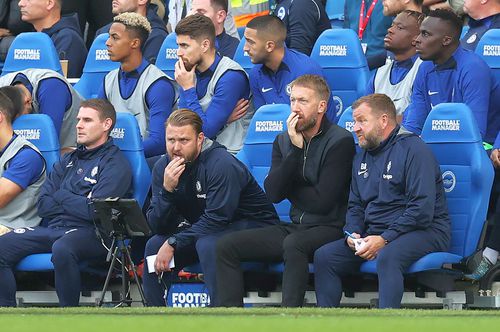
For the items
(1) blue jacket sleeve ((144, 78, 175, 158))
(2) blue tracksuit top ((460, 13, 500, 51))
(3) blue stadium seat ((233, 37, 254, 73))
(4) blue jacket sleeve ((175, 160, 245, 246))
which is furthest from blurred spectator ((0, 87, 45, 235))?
(2) blue tracksuit top ((460, 13, 500, 51))

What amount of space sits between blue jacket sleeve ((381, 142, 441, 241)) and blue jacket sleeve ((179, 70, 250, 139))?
2.24 meters

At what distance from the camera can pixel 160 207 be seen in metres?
10.4

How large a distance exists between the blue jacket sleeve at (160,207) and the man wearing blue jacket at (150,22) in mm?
2912

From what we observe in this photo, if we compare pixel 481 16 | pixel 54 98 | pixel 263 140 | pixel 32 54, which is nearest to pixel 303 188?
pixel 263 140

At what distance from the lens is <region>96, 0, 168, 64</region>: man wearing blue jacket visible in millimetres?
13544

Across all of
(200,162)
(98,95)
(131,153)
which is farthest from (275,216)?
(98,95)

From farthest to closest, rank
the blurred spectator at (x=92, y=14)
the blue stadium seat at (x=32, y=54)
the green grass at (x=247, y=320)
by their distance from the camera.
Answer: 1. the blurred spectator at (x=92, y=14)
2. the blue stadium seat at (x=32, y=54)
3. the green grass at (x=247, y=320)

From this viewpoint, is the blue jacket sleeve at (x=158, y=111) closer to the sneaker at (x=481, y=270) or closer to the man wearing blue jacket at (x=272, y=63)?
the man wearing blue jacket at (x=272, y=63)

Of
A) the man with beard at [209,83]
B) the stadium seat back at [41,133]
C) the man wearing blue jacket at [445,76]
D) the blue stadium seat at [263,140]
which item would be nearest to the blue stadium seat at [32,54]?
the stadium seat back at [41,133]

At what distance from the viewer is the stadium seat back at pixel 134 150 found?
11.1 m

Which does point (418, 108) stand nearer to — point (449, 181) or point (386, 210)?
point (449, 181)

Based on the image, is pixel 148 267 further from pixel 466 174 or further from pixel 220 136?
pixel 466 174

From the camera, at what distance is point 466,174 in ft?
33.0

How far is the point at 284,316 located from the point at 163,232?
3.15 metres
